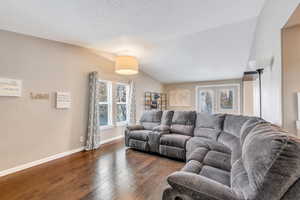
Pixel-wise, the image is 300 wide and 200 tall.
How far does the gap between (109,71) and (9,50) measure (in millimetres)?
2328

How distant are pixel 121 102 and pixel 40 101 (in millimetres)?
2475

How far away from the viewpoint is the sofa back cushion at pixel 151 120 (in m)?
4.10

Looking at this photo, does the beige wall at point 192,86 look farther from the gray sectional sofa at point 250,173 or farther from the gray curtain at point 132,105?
the gray sectional sofa at point 250,173

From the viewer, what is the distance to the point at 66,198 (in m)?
1.90

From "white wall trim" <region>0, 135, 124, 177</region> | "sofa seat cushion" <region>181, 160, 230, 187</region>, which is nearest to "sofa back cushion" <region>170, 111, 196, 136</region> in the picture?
"sofa seat cushion" <region>181, 160, 230, 187</region>

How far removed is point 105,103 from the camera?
461 centimetres

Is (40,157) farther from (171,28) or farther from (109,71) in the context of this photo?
(171,28)

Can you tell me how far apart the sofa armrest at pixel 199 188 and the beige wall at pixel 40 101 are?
9.59ft

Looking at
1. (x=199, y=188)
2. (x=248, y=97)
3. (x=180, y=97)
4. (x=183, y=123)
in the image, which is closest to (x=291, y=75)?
(x=199, y=188)

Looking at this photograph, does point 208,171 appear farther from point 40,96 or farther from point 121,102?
point 121,102

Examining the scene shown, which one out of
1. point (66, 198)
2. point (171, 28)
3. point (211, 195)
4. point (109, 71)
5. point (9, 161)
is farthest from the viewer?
point (109, 71)

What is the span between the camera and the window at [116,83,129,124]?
197 inches

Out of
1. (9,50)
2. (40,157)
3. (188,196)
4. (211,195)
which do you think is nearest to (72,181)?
(40,157)

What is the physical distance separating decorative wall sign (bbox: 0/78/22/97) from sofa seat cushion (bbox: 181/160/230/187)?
9.91ft
